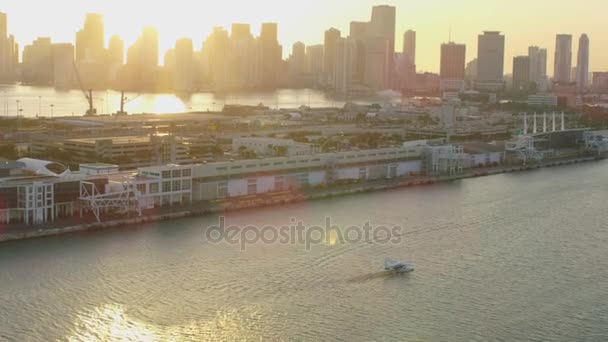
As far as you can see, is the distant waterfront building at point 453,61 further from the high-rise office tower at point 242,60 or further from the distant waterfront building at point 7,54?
the distant waterfront building at point 7,54

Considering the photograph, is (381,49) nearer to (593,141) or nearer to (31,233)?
(593,141)

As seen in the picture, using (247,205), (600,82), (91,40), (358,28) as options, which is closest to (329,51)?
(358,28)

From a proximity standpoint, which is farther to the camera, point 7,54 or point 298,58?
point 298,58

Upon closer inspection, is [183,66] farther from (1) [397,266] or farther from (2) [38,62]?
(1) [397,266]

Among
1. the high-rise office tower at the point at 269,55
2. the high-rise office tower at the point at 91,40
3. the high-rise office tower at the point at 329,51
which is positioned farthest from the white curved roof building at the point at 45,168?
the high-rise office tower at the point at 329,51

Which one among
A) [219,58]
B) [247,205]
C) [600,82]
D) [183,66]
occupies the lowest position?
[247,205]

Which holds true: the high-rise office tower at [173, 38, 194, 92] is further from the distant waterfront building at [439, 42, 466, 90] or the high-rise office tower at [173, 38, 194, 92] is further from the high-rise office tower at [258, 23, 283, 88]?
the distant waterfront building at [439, 42, 466, 90]

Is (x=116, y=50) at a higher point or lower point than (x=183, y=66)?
higher
